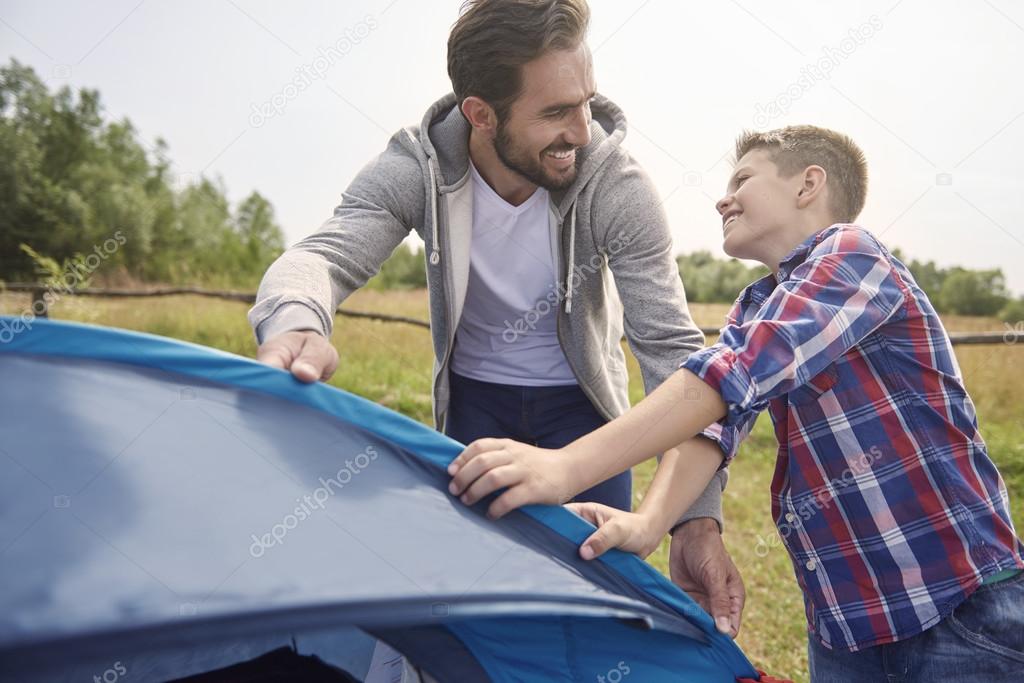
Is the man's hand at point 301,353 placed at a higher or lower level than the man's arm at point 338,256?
lower

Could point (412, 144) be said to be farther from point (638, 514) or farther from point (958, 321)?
point (958, 321)

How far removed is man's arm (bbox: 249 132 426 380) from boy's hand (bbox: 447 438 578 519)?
0.28m

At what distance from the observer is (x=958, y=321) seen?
536 cm

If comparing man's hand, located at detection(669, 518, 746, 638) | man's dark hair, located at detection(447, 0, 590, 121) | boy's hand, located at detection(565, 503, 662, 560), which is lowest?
man's hand, located at detection(669, 518, 746, 638)

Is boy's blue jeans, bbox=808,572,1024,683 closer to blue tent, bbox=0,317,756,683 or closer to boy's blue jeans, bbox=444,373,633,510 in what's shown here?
blue tent, bbox=0,317,756,683

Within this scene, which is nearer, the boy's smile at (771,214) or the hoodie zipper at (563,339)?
the boy's smile at (771,214)

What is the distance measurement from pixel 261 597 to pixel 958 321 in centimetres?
572

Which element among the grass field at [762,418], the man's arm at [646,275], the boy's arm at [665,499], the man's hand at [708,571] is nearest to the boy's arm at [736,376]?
the boy's arm at [665,499]

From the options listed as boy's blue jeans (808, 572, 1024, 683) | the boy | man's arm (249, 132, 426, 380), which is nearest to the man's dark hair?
man's arm (249, 132, 426, 380)

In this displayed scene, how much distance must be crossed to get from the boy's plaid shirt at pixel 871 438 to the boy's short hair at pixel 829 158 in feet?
0.82

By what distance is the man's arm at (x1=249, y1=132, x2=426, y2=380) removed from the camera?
1180 mm

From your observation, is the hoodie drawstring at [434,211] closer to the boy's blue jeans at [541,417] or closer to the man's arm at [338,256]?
the man's arm at [338,256]

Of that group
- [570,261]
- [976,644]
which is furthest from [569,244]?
[976,644]

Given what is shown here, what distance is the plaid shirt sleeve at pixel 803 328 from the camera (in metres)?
0.95
